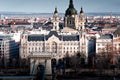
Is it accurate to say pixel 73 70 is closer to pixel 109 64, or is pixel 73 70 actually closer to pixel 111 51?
pixel 109 64

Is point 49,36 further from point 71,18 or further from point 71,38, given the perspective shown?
point 71,18

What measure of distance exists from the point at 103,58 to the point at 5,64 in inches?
282

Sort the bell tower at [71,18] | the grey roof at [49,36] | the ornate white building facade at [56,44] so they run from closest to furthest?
the ornate white building facade at [56,44]
the grey roof at [49,36]
the bell tower at [71,18]

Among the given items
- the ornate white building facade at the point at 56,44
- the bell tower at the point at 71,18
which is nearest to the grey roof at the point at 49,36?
the ornate white building facade at the point at 56,44

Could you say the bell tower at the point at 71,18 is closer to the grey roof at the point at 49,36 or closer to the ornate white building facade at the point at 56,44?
the ornate white building facade at the point at 56,44

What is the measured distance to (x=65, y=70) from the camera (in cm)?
3747

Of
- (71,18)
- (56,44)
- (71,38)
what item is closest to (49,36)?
(56,44)

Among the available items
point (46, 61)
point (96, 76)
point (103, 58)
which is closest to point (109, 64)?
point (103, 58)

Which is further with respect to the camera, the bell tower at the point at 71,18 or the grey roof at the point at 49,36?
the bell tower at the point at 71,18

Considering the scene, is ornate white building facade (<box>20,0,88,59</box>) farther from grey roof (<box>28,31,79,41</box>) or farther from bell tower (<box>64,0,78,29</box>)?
bell tower (<box>64,0,78,29</box>)

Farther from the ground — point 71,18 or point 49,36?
point 71,18

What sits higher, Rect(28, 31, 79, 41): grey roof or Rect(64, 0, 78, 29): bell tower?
Rect(64, 0, 78, 29): bell tower

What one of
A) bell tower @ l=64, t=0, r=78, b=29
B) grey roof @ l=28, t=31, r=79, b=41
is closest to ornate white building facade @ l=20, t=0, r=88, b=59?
grey roof @ l=28, t=31, r=79, b=41

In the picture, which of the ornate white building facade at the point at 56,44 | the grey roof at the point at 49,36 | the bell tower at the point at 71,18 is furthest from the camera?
the bell tower at the point at 71,18
